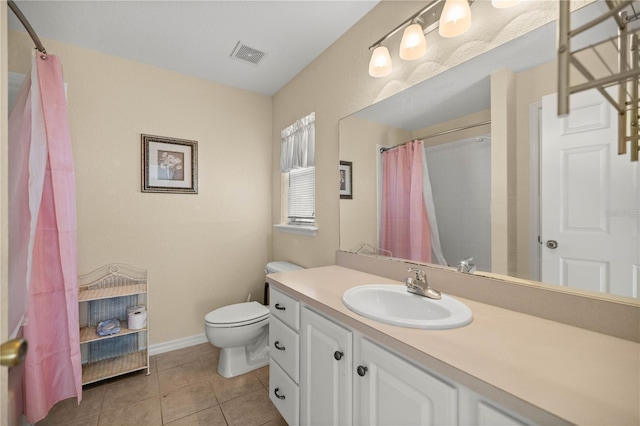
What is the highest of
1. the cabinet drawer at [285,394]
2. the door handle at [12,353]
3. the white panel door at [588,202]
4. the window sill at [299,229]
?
the white panel door at [588,202]

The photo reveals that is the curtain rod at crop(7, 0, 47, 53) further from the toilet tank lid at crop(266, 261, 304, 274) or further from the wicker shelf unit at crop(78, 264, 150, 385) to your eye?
the toilet tank lid at crop(266, 261, 304, 274)

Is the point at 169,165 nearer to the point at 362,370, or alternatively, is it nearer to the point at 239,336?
the point at 239,336

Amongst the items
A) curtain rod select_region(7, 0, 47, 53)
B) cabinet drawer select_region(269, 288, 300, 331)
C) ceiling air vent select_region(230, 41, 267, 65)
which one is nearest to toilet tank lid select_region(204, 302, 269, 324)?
cabinet drawer select_region(269, 288, 300, 331)

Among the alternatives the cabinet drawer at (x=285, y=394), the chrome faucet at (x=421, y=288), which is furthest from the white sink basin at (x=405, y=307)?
the cabinet drawer at (x=285, y=394)

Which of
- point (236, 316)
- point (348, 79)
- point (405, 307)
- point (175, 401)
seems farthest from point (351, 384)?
point (348, 79)

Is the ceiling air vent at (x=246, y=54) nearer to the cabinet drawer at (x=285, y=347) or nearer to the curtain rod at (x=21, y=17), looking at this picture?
the curtain rod at (x=21, y=17)

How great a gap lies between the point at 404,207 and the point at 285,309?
0.88m

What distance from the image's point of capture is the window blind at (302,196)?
2373mm

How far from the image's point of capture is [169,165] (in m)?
2.39

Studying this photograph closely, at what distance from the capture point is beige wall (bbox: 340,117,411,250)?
66.5 inches

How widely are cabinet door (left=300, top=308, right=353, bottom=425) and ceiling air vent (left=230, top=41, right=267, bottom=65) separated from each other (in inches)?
77.6

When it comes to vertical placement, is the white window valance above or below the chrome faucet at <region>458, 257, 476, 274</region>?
above

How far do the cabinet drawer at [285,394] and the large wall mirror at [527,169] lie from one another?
40.1 inches

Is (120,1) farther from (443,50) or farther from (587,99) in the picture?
(587,99)
